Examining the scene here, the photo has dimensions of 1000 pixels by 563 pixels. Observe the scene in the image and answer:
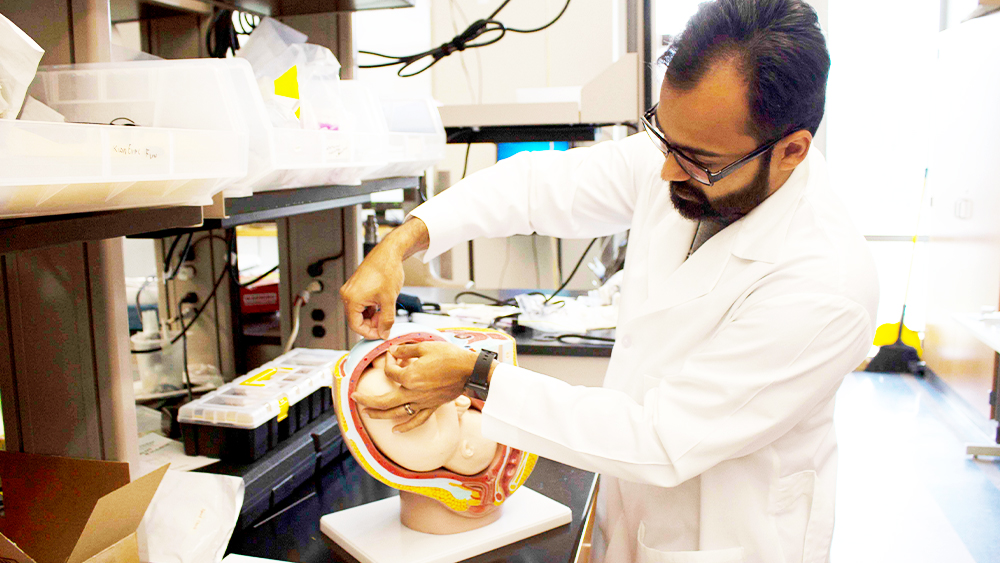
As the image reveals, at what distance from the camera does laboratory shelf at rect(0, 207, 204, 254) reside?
675 millimetres

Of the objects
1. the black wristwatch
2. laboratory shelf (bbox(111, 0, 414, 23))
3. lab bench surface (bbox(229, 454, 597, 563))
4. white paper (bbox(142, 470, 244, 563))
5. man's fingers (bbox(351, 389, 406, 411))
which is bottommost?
lab bench surface (bbox(229, 454, 597, 563))

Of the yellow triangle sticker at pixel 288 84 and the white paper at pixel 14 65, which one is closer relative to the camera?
the white paper at pixel 14 65

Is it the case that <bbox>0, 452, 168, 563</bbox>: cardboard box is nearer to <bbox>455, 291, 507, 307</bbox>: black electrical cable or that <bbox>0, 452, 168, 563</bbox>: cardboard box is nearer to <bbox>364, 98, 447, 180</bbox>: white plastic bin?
<bbox>364, 98, 447, 180</bbox>: white plastic bin

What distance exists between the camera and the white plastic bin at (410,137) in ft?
4.93

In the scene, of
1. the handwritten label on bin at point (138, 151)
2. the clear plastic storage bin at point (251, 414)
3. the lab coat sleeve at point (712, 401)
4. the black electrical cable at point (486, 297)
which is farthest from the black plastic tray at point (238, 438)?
the black electrical cable at point (486, 297)

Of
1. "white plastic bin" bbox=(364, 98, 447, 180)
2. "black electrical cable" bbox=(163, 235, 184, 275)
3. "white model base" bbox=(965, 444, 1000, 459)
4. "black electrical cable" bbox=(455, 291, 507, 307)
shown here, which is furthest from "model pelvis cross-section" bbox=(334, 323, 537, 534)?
"white model base" bbox=(965, 444, 1000, 459)

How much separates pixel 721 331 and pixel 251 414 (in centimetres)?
79

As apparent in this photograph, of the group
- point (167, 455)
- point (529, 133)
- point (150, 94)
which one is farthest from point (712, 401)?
point (529, 133)

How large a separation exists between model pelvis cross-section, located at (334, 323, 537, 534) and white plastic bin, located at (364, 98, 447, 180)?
0.44 metres

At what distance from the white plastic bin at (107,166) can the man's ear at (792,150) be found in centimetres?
73

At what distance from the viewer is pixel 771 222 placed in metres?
1.08

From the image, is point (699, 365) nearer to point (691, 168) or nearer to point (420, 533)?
point (691, 168)

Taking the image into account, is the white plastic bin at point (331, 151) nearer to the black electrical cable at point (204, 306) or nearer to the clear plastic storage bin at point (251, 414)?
the clear plastic storage bin at point (251, 414)

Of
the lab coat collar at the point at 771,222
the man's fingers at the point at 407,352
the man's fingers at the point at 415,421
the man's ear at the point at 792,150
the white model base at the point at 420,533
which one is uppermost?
the man's ear at the point at 792,150
